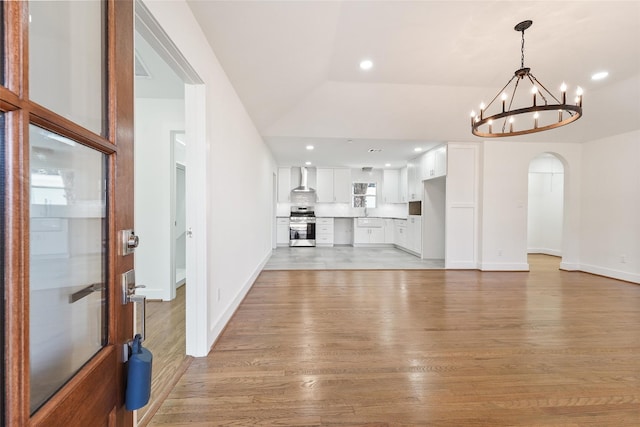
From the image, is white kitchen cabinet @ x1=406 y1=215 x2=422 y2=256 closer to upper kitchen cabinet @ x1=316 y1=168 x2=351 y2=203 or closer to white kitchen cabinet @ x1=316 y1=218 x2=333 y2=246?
upper kitchen cabinet @ x1=316 y1=168 x2=351 y2=203

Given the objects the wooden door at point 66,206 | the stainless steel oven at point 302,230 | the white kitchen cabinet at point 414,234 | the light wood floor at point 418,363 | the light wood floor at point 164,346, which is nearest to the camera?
the wooden door at point 66,206

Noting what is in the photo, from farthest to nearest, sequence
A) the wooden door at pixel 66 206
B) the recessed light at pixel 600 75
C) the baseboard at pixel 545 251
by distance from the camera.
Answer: the baseboard at pixel 545 251
the recessed light at pixel 600 75
the wooden door at pixel 66 206

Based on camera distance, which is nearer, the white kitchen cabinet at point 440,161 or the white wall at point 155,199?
the white wall at point 155,199

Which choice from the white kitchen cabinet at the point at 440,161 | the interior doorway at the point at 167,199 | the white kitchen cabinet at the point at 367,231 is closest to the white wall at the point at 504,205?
the white kitchen cabinet at the point at 440,161

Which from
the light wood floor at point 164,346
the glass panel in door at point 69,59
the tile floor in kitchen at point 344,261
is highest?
the glass panel in door at point 69,59

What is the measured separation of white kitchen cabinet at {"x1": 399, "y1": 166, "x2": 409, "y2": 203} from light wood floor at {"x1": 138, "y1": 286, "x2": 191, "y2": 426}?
5.74 m

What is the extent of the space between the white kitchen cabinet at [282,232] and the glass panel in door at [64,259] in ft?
23.4

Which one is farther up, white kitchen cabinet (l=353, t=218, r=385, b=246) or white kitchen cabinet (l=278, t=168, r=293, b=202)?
white kitchen cabinet (l=278, t=168, r=293, b=202)

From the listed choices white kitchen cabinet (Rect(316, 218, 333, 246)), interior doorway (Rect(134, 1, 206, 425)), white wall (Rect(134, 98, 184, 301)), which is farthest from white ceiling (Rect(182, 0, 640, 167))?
white kitchen cabinet (Rect(316, 218, 333, 246))

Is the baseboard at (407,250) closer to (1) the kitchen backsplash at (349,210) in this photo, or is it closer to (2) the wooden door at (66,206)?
(1) the kitchen backsplash at (349,210)

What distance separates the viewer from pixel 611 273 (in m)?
4.68

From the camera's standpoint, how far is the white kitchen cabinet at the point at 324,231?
26.0ft

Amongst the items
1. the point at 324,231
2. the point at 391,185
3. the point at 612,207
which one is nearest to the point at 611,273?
the point at 612,207

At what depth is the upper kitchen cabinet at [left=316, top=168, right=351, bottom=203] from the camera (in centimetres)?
793
